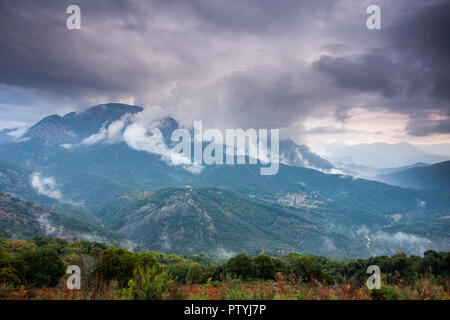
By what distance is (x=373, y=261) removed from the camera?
133 ft

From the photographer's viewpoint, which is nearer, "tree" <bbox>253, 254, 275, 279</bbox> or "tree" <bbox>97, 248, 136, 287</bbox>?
"tree" <bbox>97, 248, 136, 287</bbox>

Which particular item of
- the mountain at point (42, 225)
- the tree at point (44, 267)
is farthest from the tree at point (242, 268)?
the mountain at point (42, 225)

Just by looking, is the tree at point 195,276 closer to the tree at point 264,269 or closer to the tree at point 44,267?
the tree at point 264,269

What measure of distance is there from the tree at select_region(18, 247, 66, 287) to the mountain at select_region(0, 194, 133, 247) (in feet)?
460

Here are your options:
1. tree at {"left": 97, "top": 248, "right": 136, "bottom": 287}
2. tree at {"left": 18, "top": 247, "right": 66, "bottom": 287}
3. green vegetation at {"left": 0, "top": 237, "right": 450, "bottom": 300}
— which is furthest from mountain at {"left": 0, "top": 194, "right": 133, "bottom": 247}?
tree at {"left": 97, "top": 248, "right": 136, "bottom": 287}

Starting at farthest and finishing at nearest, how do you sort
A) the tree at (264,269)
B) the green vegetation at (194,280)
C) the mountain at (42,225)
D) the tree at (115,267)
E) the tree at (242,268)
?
the mountain at (42,225)
the tree at (264,269)
the tree at (242,268)
the tree at (115,267)
the green vegetation at (194,280)

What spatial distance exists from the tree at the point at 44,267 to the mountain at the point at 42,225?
14024 cm

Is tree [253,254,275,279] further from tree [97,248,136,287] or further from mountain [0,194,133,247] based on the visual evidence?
mountain [0,194,133,247]

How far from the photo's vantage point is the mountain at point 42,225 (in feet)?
458

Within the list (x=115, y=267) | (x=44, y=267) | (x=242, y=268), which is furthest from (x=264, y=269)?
(x=44, y=267)

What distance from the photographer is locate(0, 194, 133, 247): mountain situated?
458 feet
